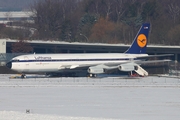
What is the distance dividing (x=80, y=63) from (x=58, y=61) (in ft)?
8.78

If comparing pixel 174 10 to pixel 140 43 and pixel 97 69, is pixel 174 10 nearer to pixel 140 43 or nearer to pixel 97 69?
pixel 140 43

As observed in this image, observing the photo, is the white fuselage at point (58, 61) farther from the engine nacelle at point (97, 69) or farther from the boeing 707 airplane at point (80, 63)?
the engine nacelle at point (97, 69)

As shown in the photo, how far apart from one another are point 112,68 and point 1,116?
33757mm

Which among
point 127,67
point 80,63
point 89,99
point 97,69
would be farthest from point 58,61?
point 89,99

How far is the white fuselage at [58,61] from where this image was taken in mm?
66812

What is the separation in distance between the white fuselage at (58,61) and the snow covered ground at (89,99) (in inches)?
119

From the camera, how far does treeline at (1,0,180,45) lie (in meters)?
118

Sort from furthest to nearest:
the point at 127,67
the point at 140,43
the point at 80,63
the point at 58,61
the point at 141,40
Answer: the point at 141,40, the point at 140,43, the point at 80,63, the point at 127,67, the point at 58,61

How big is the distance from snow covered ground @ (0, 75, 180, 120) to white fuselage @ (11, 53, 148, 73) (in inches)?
119

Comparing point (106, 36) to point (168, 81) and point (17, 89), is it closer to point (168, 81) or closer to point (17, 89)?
point (168, 81)

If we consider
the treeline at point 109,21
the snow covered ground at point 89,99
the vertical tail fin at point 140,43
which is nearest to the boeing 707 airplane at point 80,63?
the vertical tail fin at point 140,43

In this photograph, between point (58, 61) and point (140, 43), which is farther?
point (140, 43)

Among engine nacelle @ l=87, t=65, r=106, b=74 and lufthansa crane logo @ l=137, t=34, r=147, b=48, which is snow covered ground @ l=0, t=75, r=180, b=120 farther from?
lufthansa crane logo @ l=137, t=34, r=147, b=48

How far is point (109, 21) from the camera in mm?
132000
